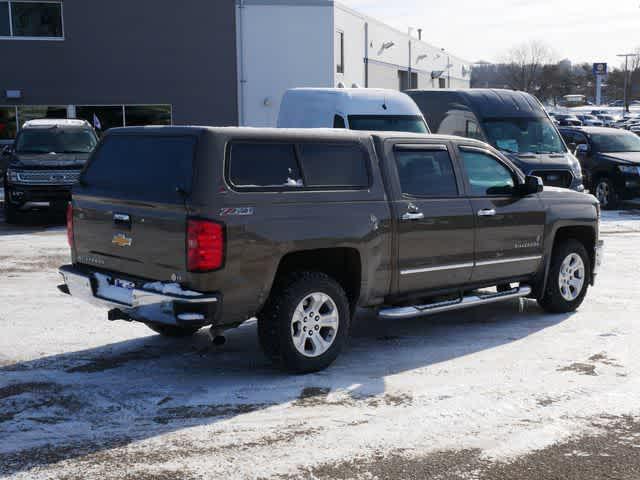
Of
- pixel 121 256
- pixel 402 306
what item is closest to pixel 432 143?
pixel 402 306

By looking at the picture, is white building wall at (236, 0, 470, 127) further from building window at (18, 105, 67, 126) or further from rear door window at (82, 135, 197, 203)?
rear door window at (82, 135, 197, 203)

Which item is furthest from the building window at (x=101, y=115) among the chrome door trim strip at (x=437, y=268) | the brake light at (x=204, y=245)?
the brake light at (x=204, y=245)

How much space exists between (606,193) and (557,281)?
11.2m

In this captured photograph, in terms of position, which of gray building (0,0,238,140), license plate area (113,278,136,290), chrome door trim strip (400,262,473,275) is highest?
gray building (0,0,238,140)

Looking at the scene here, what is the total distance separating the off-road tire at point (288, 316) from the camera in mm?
6219

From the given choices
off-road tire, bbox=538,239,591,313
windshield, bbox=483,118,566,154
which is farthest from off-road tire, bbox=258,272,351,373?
windshield, bbox=483,118,566,154

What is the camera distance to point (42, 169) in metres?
15.7

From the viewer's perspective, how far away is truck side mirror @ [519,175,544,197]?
799 centimetres

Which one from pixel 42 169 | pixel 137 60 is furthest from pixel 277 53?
pixel 42 169

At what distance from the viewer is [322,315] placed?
654cm

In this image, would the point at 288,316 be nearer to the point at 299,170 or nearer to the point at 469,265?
the point at 299,170

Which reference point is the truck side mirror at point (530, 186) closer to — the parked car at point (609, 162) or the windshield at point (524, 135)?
the windshield at point (524, 135)

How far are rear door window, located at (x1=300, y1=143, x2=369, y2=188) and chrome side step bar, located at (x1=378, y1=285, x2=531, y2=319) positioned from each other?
1079mm

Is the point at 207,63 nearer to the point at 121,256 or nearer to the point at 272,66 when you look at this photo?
the point at 272,66
